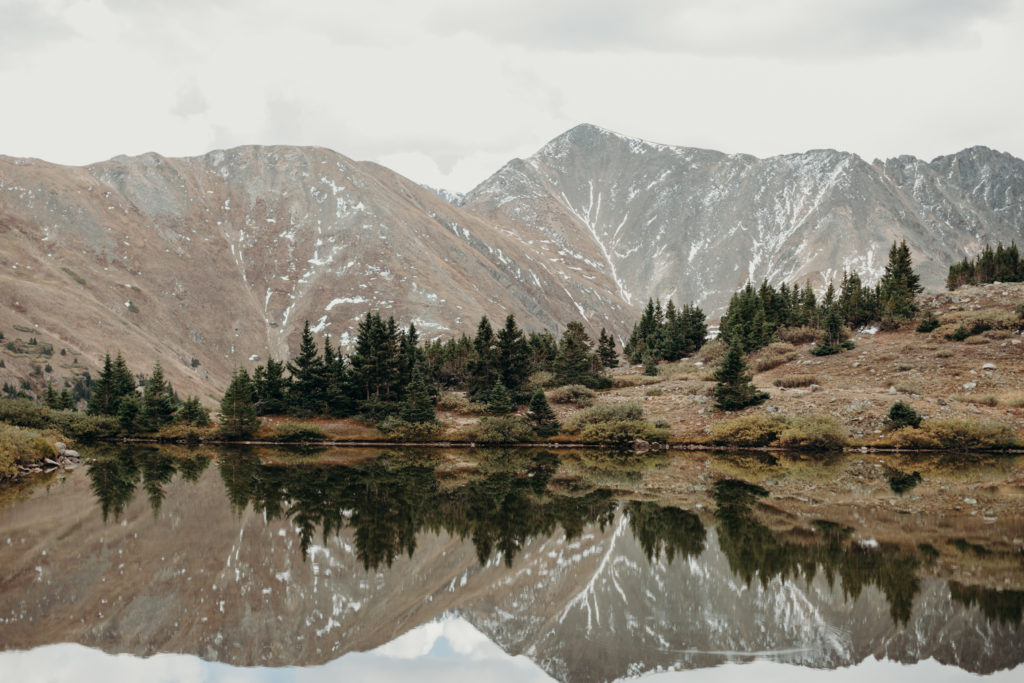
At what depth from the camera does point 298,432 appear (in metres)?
48.7

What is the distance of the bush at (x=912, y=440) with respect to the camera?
124 feet

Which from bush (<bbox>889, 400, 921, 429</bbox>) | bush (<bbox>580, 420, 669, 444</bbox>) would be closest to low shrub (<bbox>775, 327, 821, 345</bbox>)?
bush (<bbox>889, 400, 921, 429</bbox>)

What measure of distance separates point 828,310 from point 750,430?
27.7 m

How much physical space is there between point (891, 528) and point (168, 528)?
60.4 ft

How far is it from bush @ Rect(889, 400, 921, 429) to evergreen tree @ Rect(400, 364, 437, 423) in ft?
87.9

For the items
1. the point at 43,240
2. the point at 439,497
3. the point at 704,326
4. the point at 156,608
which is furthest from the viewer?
the point at 43,240

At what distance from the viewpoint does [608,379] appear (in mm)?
60000

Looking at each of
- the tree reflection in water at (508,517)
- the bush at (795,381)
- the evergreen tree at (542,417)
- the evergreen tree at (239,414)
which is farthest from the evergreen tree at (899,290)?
the evergreen tree at (239,414)

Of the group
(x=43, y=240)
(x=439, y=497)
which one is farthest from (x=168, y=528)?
(x=43, y=240)

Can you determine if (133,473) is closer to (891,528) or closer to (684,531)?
(684,531)

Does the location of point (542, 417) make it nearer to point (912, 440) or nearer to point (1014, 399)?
point (912, 440)

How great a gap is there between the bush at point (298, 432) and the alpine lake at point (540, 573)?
21.1 meters

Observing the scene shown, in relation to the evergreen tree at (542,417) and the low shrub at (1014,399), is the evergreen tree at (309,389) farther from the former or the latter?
the low shrub at (1014,399)

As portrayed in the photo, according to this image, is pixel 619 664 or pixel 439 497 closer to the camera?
pixel 619 664
